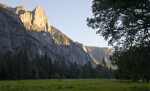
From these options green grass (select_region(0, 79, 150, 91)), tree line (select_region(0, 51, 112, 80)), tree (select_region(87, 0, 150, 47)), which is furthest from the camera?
tree line (select_region(0, 51, 112, 80))

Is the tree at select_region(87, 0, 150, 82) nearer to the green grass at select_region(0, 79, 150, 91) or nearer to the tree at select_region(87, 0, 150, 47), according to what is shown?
the tree at select_region(87, 0, 150, 47)

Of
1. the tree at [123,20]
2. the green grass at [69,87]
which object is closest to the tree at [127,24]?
the tree at [123,20]

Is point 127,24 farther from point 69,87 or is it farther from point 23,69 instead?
point 23,69

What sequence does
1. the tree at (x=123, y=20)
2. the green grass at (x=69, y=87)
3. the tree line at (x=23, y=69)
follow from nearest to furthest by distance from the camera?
the tree at (x=123, y=20)
the green grass at (x=69, y=87)
the tree line at (x=23, y=69)

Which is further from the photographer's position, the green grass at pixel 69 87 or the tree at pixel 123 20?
the green grass at pixel 69 87

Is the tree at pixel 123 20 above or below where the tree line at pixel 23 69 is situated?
above

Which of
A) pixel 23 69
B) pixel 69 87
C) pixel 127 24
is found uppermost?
pixel 127 24

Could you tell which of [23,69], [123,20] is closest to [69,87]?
[123,20]

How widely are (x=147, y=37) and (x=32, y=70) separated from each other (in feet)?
305

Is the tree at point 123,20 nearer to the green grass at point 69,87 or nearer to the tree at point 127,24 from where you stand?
the tree at point 127,24

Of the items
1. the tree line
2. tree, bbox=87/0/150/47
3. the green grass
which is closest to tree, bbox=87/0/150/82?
tree, bbox=87/0/150/47

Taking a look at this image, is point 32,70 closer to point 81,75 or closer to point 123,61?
point 81,75

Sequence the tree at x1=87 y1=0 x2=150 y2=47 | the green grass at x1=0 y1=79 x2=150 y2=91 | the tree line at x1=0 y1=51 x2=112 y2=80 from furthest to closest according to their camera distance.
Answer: the tree line at x1=0 y1=51 x2=112 y2=80, the green grass at x1=0 y1=79 x2=150 y2=91, the tree at x1=87 y1=0 x2=150 y2=47

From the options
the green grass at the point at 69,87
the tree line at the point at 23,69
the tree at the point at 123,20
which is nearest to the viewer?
the tree at the point at 123,20
